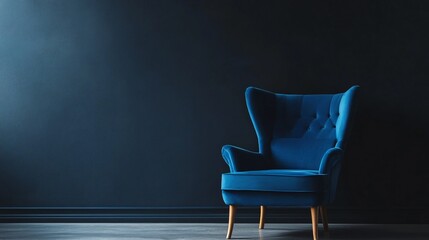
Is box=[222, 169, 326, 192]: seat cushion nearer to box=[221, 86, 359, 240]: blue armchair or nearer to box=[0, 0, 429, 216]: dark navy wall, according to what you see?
box=[221, 86, 359, 240]: blue armchair

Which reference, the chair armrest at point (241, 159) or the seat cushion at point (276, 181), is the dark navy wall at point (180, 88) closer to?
the chair armrest at point (241, 159)

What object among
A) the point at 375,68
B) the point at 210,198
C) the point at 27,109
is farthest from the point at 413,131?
the point at 27,109

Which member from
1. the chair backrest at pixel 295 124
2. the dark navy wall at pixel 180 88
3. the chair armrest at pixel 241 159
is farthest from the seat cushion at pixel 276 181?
the dark navy wall at pixel 180 88

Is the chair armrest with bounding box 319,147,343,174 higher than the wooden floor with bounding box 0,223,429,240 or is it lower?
higher

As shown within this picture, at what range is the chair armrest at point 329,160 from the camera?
12.9 feet

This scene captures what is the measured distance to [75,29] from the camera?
516cm

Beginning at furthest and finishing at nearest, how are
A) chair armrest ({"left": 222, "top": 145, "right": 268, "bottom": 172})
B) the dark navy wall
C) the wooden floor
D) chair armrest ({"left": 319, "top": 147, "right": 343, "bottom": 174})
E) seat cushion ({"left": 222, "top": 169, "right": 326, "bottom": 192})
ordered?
the dark navy wall
chair armrest ({"left": 222, "top": 145, "right": 268, "bottom": 172})
the wooden floor
chair armrest ({"left": 319, "top": 147, "right": 343, "bottom": 174})
seat cushion ({"left": 222, "top": 169, "right": 326, "bottom": 192})

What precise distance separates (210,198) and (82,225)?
1.01 m

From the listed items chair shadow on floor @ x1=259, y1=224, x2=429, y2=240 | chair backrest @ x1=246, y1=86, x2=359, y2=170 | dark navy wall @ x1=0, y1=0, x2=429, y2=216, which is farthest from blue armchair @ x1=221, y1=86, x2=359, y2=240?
dark navy wall @ x1=0, y1=0, x2=429, y2=216

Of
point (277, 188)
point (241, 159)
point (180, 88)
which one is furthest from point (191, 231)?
point (180, 88)

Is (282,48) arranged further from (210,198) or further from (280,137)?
(210,198)

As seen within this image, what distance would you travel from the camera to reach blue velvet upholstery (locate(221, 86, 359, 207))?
12.6 feet

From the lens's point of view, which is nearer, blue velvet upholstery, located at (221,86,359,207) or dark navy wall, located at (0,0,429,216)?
blue velvet upholstery, located at (221,86,359,207)

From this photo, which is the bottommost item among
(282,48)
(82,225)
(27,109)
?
(82,225)
